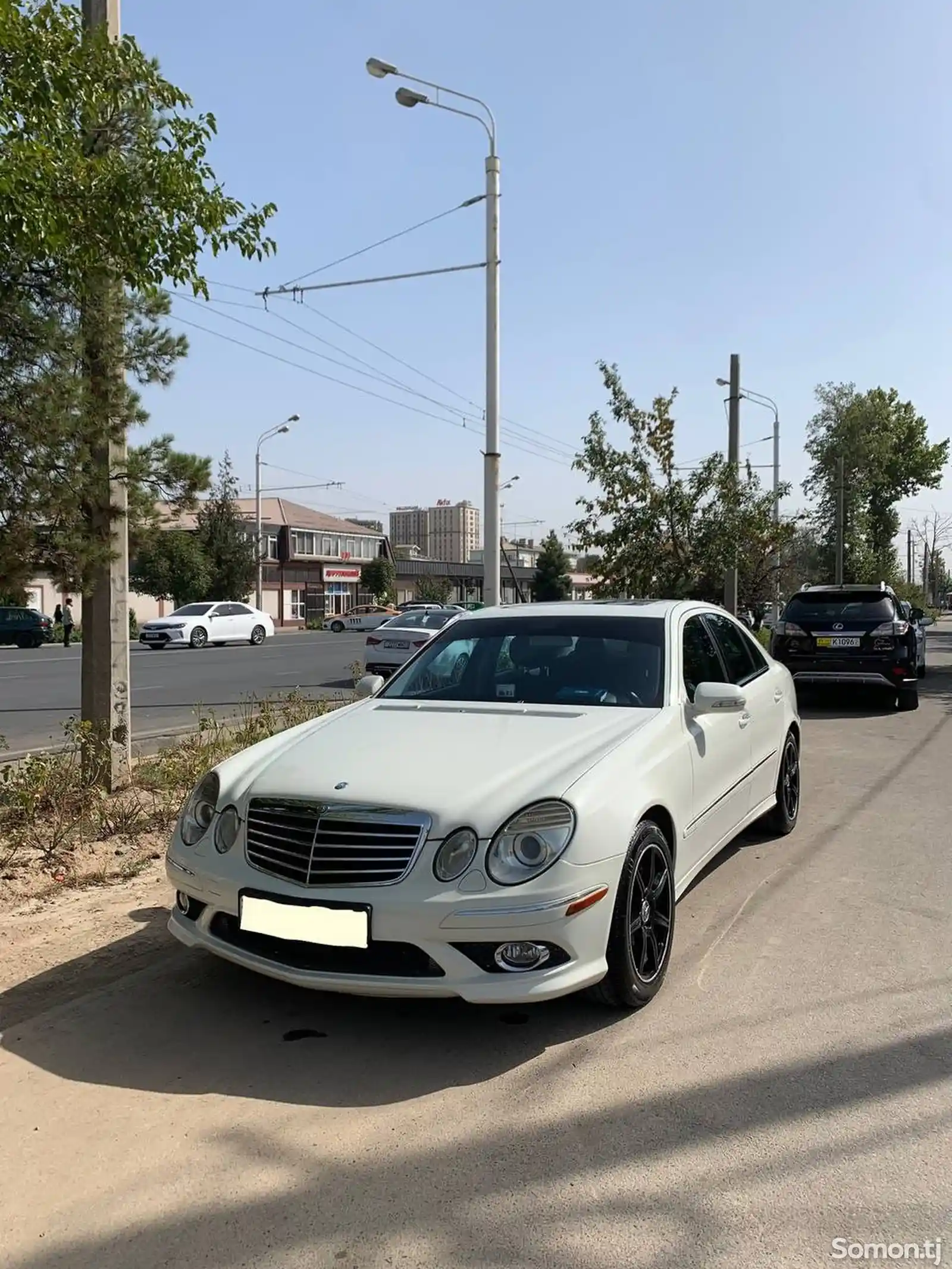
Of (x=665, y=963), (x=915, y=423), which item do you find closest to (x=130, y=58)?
(x=665, y=963)

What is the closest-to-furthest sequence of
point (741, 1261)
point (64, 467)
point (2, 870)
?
point (741, 1261) < point (2, 870) < point (64, 467)

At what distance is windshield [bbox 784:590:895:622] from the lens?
41.8 feet

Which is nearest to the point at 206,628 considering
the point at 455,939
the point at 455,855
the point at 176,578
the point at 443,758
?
the point at 176,578

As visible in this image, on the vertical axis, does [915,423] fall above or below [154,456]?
above

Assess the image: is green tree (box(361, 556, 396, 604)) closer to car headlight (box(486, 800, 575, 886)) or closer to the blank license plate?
the blank license plate

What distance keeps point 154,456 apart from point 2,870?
9.67ft

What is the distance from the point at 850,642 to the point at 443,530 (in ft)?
498

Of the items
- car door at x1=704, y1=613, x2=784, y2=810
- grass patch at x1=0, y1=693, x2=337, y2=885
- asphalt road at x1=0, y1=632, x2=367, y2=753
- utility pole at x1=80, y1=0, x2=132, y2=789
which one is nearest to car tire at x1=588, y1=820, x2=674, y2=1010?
car door at x1=704, y1=613, x2=784, y2=810

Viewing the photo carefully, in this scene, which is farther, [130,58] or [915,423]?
[915,423]

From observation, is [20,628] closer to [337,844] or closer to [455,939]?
[337,844]

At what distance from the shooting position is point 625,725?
4.29m

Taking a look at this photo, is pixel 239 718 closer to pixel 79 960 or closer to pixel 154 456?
pixel 154 456

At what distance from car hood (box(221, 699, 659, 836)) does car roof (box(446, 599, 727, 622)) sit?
0.88m

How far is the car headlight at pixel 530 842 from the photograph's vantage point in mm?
3375
